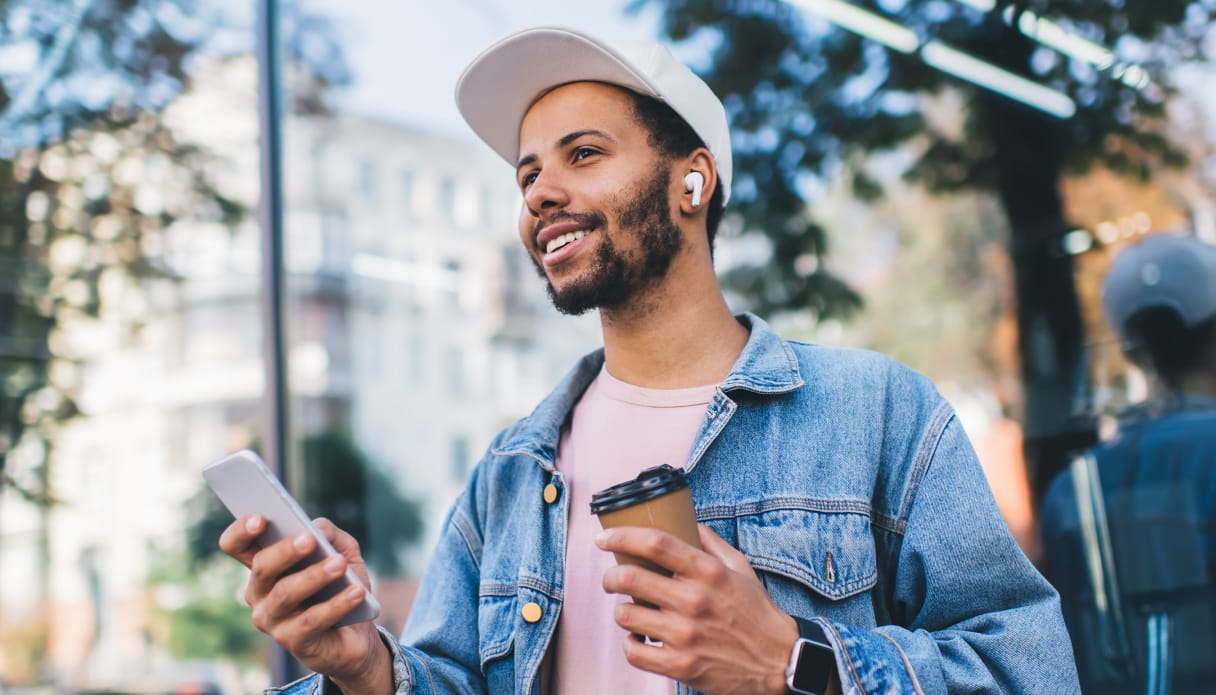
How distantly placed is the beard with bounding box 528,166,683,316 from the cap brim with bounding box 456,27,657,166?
0.61 ft

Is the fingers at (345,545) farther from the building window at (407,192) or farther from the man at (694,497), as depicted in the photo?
the building window at (407,192)

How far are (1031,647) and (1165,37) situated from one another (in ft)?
8.43

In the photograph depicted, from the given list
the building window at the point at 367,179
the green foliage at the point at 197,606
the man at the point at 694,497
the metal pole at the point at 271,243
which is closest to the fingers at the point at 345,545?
the man at the point at 694,497

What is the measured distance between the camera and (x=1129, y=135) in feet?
10.9

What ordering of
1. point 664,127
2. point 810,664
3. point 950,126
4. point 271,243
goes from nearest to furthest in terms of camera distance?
point 810,664 → point 664,127 → point 950,126 → point 271,243

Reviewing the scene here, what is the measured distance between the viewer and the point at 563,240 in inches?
67.6

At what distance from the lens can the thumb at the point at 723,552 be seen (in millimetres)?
1315

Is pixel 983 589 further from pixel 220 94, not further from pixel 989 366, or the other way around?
pixel 220 94

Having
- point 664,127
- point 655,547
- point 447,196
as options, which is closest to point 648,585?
point 655,547

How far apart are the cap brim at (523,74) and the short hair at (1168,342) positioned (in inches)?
74.0

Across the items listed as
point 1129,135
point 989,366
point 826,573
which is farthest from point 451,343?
point 826,573

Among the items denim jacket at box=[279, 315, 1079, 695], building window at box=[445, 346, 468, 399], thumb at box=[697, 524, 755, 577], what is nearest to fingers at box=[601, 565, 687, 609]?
thumb at box=[697, 524, 755, 577]

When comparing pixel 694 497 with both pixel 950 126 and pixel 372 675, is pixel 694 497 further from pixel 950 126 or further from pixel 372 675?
pixel 950 126

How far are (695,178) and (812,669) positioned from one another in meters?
0.86
